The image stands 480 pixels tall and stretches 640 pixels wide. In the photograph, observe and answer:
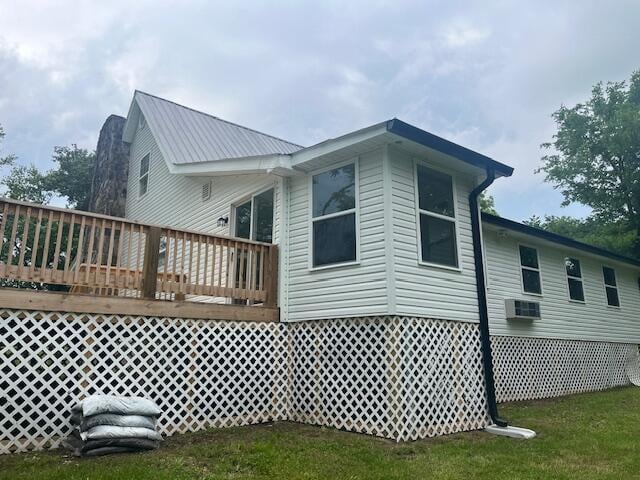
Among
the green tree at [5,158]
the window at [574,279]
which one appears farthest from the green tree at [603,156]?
the green tree at [5,158]

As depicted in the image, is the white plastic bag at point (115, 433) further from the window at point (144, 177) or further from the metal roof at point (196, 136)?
the window at point (144, 177)

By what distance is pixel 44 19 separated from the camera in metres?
12.1

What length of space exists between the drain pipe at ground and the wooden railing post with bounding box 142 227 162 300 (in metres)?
4.67

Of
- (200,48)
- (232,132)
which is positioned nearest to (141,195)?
(232,132)

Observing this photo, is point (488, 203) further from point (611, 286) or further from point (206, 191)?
point (206, 191)

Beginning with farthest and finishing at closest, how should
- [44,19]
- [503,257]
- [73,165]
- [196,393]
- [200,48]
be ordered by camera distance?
1. [73,165]
2. [200,48]
3. [44,19]
4. [503,257]
5. [196,393]

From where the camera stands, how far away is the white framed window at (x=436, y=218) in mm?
6574

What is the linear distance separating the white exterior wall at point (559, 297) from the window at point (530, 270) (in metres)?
0.13

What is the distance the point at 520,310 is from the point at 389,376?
4651mm

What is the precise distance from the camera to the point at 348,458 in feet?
15.4

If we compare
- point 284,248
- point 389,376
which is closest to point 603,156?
point 284,248

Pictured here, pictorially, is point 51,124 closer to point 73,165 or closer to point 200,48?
point 73,165

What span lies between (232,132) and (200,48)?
16.1 feet

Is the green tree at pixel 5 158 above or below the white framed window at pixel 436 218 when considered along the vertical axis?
above
